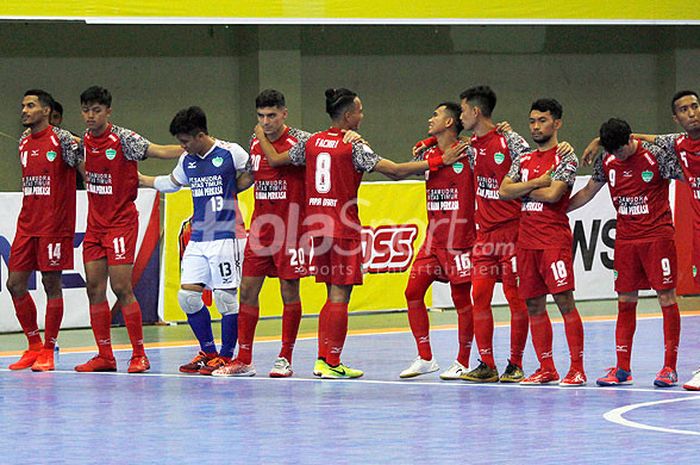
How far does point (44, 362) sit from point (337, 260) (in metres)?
3.11

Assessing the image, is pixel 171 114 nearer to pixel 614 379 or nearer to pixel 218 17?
pixel 218 17

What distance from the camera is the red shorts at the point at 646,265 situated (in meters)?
10.9

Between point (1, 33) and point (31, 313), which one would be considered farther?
point (1, 33)

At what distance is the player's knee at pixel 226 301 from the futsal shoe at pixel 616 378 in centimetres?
332

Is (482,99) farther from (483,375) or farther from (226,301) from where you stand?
(226,301)

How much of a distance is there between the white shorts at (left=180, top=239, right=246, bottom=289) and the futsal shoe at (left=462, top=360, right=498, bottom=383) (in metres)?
2.25

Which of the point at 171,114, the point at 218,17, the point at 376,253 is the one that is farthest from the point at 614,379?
the point at 171,114

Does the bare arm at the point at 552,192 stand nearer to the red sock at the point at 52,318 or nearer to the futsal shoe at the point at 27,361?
the red sock at the point at 52,318

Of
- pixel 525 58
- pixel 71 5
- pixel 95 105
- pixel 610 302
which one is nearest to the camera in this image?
pixel 95 105

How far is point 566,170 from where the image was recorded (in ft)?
35.7

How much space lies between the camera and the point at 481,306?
11.5m

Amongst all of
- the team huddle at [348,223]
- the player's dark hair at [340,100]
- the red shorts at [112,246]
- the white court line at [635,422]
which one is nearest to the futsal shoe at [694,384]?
the team huddle at [348,223]

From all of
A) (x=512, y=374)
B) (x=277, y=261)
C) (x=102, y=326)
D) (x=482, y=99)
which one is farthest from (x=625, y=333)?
(x=102, y=326)

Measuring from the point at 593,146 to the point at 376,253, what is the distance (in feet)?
21.4
